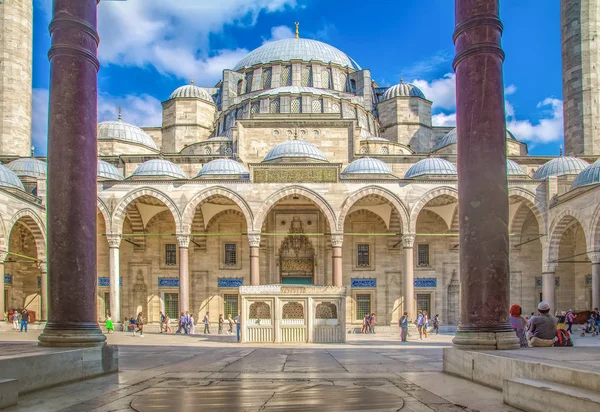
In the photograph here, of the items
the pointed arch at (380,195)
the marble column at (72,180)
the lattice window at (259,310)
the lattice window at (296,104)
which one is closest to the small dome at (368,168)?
the pointed arch at (380,195)

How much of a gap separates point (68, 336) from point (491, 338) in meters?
3.88

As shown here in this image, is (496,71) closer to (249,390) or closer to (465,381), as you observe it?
(465,381)

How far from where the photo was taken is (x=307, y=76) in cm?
3334

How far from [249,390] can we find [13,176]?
18.2m

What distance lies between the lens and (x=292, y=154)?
904 inches

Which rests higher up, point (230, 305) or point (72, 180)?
point (72, 180)

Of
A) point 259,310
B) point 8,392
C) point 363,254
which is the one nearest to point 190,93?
point 363,254

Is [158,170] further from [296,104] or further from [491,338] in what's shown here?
[491,338]

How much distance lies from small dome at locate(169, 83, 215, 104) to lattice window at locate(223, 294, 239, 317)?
12000mm

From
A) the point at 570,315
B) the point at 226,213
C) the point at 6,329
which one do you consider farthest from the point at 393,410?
the point at 226,213

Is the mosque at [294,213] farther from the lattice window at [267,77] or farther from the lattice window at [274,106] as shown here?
the lattice window at [267,77]

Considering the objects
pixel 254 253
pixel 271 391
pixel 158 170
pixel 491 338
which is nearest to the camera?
pixel 271 391

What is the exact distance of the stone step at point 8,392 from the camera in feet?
13.1

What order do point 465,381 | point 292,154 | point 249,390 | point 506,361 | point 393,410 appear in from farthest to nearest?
1. point 292,154
2. point 465,381
3. point 249,390
4. point 506,361
5. point 393,410
